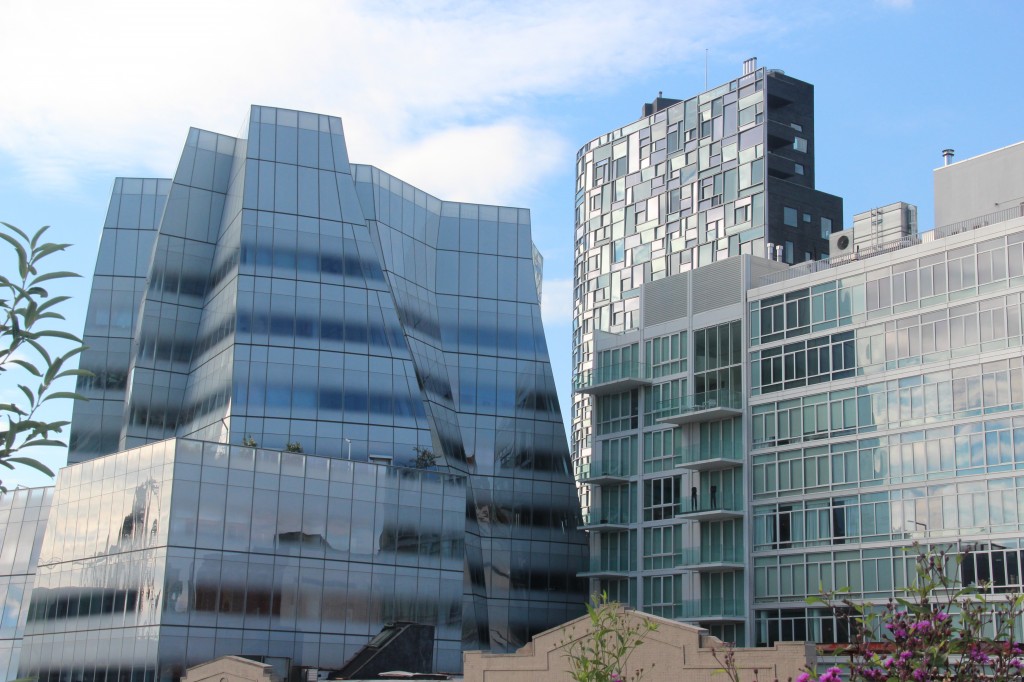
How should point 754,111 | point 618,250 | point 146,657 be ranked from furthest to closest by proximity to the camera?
1. point 618,250
2. point 754,111
3. point 146,657

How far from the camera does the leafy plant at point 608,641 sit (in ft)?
85.6

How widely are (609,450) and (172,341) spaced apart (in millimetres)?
31422

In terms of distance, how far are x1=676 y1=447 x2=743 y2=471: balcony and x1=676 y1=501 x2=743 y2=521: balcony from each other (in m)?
2.19

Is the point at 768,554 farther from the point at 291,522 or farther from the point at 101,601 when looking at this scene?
the point at 101,601

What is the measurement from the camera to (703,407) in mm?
77625

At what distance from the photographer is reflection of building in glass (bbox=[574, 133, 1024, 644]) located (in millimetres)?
→ 63188

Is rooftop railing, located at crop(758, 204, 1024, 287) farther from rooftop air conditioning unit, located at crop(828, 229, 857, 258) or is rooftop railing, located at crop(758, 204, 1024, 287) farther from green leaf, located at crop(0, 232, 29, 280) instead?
green leaf, located at crop(0, 232, 29, 280)

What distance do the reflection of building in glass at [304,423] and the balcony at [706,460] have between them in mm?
13711

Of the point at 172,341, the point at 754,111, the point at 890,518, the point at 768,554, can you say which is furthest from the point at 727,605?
the point at 754,111

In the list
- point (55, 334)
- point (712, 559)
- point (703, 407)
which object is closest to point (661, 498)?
point (712, 559)

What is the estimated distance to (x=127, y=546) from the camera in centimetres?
6981

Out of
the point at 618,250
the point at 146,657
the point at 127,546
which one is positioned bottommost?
the point at 146,657

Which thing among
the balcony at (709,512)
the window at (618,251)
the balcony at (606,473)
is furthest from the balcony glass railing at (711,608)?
the window at (618,251)

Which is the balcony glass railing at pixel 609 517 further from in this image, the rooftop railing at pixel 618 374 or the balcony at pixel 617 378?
the rooftop railing at pixel 618 374
